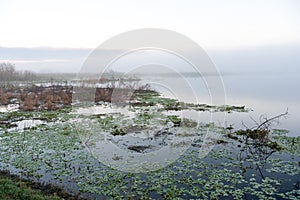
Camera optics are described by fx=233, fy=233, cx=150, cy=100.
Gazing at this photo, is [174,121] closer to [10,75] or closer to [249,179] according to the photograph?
[249,179]

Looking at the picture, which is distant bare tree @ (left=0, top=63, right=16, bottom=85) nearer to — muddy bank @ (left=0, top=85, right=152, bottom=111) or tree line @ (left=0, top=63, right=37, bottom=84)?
tree line @ (left=0, top=63, right=37, bottom=84)

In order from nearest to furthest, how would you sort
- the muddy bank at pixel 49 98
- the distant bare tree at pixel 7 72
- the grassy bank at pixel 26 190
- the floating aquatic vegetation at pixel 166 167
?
the grassy bank at pixel 26 190
the floating aquatic vegetation at pixel 166 167
the muddy bank at pixel 49 98
the distant bare tree at pixel 7 72

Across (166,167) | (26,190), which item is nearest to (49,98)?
(166,167)

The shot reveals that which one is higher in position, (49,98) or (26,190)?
(49,98)

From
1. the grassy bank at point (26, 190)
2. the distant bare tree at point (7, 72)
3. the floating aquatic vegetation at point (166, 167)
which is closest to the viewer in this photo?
the grassy bank at point (26, 190)

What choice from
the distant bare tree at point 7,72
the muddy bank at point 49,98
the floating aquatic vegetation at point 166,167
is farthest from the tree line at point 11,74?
the floating aquatic vegetation at point 166,167

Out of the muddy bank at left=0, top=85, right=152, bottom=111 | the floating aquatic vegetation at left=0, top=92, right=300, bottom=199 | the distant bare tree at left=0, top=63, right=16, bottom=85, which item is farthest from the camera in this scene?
the distant bare tree at left=0, top=63, right=16, bottom=85

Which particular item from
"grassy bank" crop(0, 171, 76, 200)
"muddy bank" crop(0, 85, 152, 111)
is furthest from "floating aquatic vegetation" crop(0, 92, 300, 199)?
"muddy bank" crop(0, 85, 152, 111)

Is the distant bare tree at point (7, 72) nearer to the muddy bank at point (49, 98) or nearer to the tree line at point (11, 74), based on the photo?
the tree line at point (11, 74)

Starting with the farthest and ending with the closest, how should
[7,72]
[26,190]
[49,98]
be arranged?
1. [7,72]
2. [49,98]
3. [26,190]

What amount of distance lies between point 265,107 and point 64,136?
1812cm

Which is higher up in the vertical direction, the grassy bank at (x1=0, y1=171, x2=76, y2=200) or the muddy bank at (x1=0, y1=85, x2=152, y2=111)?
the muddy bank at (x1=0, y1=85, x2=152, y2=111)

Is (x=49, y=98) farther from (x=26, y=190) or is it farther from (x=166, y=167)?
(x=26, y=190)

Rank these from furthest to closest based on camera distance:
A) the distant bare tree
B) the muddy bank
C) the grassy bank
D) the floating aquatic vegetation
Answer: the distant bare tree
the muddy bank
the floating aquatic vegetation
the grassy bank
